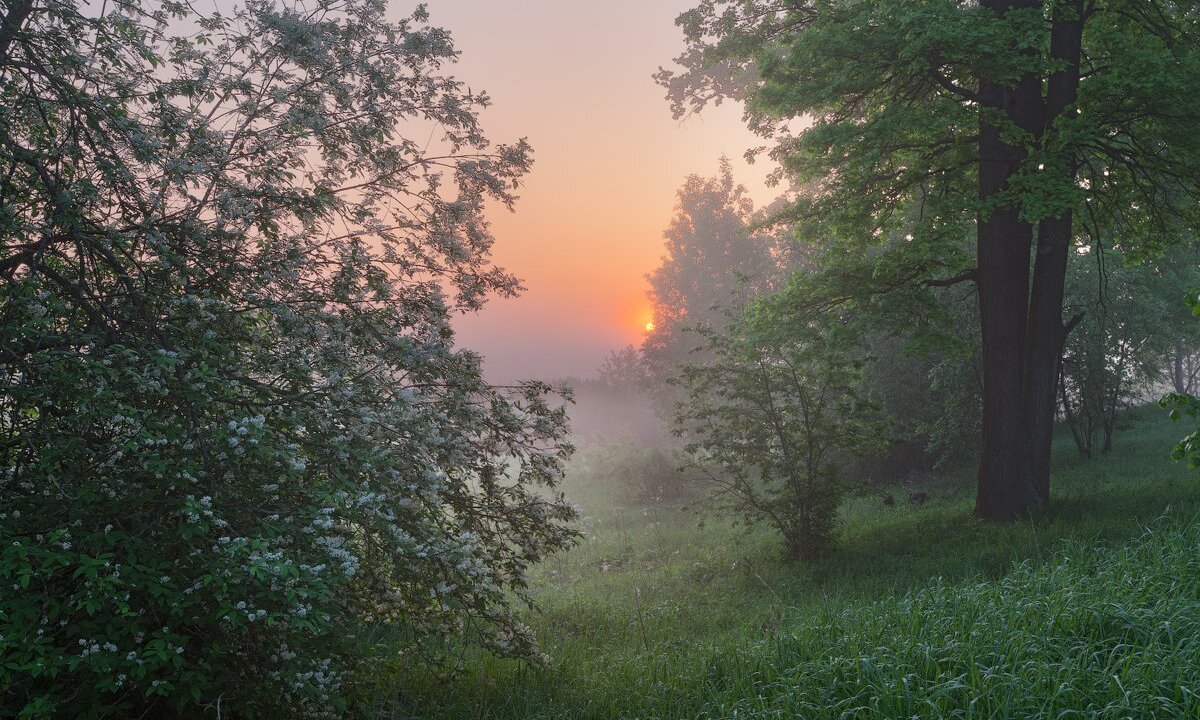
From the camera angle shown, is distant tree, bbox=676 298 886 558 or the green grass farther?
distant tree, bbox=676 298 886 558

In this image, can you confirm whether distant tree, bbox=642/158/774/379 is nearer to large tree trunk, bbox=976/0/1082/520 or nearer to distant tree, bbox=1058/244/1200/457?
distant tree, bbox=1058/244/1200/457

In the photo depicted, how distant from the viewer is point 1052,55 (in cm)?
1116

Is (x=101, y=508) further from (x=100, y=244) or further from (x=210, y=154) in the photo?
(x=210, y=154)

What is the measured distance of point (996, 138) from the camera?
11.5m

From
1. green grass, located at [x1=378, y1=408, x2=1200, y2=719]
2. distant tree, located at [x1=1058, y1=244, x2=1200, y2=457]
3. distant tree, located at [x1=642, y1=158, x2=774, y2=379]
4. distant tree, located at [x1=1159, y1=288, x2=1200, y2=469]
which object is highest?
distant tree, located at [x1=642, y1=158, x2=774, y2=379]

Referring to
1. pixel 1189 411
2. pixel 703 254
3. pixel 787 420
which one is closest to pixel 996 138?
pixel 787 420

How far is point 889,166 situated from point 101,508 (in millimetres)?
11962

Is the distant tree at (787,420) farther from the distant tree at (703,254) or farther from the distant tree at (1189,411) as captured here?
the distant tree at (703,254)

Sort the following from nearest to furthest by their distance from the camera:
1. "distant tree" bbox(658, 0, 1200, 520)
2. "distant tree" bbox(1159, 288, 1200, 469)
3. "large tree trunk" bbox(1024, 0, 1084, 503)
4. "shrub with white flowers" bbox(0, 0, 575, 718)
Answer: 1. "shrub with white flowers" bbox(0, 0, 575, 718)
2. "distant tree" bbox(1159, 288, 1200, 469)
3. "distant tree" bbox(658, 0, 1200, 520)
4. "large tree trunk" bbox(1024, 0, 1084, 503)

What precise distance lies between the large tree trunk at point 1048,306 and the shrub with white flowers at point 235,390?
28.8 feet

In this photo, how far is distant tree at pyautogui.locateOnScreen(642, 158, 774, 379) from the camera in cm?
4569

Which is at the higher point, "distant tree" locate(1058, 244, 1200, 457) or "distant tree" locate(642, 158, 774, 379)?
"distant tree" locate(642, 158, 774, 379)

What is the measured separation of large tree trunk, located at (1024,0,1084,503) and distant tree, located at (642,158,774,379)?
3290 centimetres

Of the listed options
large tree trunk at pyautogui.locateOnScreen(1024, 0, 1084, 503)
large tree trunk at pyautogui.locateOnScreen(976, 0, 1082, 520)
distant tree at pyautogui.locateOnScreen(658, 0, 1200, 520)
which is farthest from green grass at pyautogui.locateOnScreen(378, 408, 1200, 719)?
distant tree at pyautogui.locateOnScreen(658, 0, 1200, 520)
